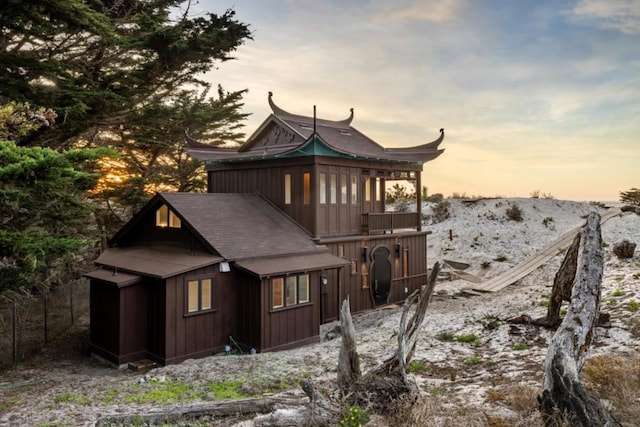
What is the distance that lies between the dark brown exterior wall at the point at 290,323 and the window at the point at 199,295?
154cm

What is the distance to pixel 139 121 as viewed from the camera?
22.0 meters

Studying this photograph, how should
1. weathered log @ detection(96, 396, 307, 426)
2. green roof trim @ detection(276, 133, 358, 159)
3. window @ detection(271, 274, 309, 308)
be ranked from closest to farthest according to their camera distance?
weathered log @ detection(96, 396, 307, 426), window @ detection(271, 274, 309, 308), green roof trim @ detection(276, 133, 358, 159)

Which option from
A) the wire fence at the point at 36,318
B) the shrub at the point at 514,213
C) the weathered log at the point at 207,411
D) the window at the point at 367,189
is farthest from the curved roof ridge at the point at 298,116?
the shrub at the point at 514,213

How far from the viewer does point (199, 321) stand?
12.6 metres

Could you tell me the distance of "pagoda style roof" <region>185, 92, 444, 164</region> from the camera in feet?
59.6

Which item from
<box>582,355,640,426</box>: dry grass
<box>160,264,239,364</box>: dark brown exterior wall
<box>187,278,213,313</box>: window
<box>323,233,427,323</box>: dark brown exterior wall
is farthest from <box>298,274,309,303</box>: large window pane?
<box>582,355,640,426</box>: dry grass

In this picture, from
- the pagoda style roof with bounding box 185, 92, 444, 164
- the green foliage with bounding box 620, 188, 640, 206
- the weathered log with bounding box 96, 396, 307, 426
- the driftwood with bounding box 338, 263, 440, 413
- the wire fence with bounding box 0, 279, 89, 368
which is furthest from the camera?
the green foliage with bounding box 620, 188, 640, 206

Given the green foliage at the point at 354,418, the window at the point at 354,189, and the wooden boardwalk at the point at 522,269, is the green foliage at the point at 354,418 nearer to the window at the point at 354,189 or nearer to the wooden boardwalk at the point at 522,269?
the window at the point at 354,189

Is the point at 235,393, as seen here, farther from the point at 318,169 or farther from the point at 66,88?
the point at 66,88

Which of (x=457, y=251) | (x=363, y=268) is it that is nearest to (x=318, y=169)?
(x=363, y=268)

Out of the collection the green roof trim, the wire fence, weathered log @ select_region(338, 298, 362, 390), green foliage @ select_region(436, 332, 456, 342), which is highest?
the green roof trim

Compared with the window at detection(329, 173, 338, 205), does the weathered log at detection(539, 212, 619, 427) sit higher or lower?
lower

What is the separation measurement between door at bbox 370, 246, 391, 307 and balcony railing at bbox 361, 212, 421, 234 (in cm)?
86

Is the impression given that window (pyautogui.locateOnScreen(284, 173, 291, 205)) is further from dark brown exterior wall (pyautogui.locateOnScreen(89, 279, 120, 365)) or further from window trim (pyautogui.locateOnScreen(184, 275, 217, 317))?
dark brown exterior wall (pyautogui.locateOnScreen(89, 279, 120, 365))
